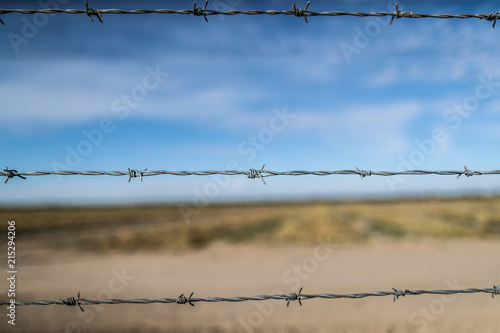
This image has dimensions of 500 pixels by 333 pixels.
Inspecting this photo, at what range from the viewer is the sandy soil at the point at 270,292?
4270 millimetres

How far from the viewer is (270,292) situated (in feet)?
20.1

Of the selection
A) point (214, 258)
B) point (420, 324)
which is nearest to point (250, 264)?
point (214, 258)

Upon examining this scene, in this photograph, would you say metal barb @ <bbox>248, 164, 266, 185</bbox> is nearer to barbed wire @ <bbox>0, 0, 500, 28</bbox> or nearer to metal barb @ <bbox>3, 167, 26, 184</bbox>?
barbed wire @ <bbox>0, 0, 500, 28</bbox>

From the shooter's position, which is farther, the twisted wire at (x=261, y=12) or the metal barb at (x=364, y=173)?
the metal barb at (x=364, y=173)

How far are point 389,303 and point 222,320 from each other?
2.43 metres

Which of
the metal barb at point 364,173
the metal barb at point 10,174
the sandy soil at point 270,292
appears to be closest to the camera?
the metal barb at point 10,174

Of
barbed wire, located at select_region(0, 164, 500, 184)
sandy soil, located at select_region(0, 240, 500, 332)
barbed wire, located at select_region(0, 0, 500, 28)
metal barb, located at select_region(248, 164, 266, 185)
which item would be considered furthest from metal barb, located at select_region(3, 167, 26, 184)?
sandy soil, located at select_region(0, 240, 500, 332)

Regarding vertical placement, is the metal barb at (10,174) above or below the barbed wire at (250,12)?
below

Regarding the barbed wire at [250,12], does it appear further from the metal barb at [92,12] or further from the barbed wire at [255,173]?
the barbed wire at [255,173]

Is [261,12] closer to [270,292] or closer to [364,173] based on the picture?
[364,173]

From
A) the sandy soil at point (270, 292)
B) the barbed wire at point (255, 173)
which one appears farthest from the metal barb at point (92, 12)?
the sandy soil at point (270, 292)

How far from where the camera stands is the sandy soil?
14.0 feet

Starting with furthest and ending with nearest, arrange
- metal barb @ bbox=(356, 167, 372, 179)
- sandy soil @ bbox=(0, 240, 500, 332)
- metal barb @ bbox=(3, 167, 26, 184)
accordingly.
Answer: sandy soil @ bbox=(0, 240, 500, 332)
metal barb @ bbox=(356, 167, 372, 179)
metal barb @ bbox=(3, 167, 26, 184)

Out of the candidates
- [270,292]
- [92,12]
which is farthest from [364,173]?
[270,292]
